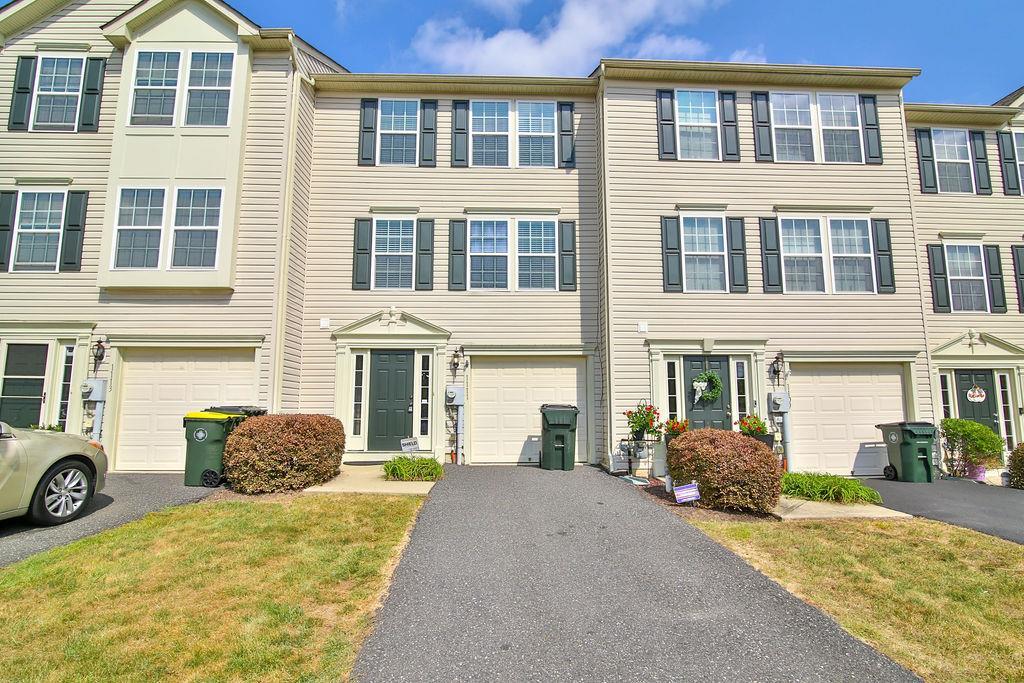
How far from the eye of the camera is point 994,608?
4113mm

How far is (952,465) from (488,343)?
8653 mm

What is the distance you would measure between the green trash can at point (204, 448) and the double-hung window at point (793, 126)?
10979mm

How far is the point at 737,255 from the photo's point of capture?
10516 mm

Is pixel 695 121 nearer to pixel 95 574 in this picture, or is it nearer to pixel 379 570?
pixel 379 570

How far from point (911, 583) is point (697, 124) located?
28.8ft

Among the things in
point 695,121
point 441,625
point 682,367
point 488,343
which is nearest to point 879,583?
point 441,625

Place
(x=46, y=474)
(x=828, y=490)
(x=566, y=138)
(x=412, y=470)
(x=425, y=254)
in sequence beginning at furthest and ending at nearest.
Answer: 1. (x=566, y=138)
2. (x=425, y=254)
3. (x=412, y=470)
4. (x=828, y=490)
5. (x=46, y=474)

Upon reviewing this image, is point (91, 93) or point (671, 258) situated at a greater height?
point (91, 93)

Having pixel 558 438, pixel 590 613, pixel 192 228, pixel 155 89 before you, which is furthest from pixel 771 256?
pixel 155 89

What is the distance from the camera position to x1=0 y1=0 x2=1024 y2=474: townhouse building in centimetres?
954

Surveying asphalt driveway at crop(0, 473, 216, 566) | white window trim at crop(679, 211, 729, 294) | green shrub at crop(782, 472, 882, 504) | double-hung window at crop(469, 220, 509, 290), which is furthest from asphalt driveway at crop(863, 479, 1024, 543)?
asphalt driveway at crop(0, 473, 216, 566)

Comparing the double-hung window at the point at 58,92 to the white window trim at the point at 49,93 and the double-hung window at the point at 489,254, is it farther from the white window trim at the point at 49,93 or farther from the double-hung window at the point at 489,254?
the double-hung window at the point at 489,254

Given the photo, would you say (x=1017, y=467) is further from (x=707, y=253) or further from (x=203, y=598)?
(x=203, y=598)

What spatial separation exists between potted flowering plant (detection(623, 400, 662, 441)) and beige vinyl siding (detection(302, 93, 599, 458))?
1.62 metres
